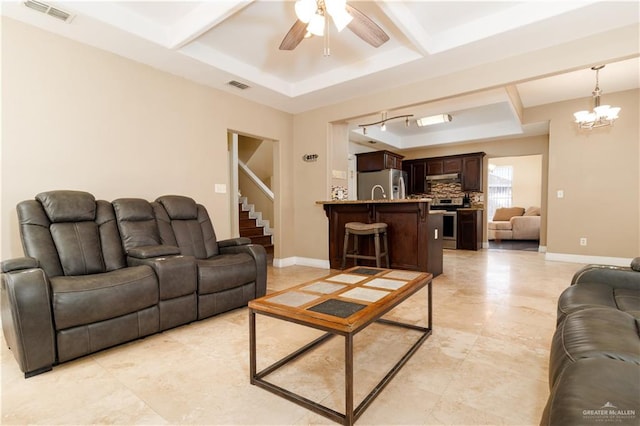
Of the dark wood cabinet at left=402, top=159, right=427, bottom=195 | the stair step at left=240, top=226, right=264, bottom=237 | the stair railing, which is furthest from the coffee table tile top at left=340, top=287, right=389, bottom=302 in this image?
the dark wood cabinet at left=402, top=159, right=427, bottom=195

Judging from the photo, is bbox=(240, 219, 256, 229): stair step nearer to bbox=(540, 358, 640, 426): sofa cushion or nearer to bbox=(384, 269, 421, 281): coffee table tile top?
bbox=(384, 269, 421, 281): coffee table tile top

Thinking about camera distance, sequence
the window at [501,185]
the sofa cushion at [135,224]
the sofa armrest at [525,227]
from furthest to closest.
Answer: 1. the window at [501,185]
2. the sofa armrest at [525,227]
3. the sofa cushion at [135,224]

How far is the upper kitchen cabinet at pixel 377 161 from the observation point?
7.16 m

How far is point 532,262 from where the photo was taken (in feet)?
16.9

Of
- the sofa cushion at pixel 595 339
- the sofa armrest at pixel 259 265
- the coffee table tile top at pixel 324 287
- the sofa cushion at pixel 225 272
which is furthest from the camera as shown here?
the sofa armrest at pixel 259 265

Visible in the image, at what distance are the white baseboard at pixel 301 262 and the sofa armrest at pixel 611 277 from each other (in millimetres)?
3394

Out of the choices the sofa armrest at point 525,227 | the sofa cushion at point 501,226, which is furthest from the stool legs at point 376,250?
the sofa armrest at point 525,227

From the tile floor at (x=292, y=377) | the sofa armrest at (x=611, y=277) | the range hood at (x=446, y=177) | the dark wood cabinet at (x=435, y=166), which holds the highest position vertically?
the dark wood cabinet at (x=435, y=166)

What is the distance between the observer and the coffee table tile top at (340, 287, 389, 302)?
5.70 ft

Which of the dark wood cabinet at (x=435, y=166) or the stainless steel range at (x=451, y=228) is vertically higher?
the dark wood cabinet at (x=435, y=166)

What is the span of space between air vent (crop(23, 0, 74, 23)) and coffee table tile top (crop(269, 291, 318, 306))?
2907 millimetres

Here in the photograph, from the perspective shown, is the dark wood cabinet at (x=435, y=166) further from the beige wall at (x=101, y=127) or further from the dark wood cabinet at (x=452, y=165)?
A: the beige wall at (x=101, y=127)

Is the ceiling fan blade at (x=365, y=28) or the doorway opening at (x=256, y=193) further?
the doorway opening at (x=256, y=193)

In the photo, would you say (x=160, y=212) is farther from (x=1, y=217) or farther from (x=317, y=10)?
(x=317, y=10)
